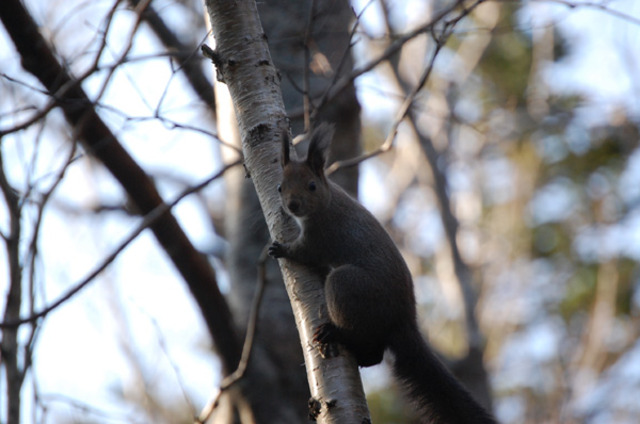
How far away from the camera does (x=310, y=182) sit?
13.0 ft

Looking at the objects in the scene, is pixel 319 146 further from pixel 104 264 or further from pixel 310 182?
pixel 104 264

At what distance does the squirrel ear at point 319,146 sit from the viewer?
12.2 feet

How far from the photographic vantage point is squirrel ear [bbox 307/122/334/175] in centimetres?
371

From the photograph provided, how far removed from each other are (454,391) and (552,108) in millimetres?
7183

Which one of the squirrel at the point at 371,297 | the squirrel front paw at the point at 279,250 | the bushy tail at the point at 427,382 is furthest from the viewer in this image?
the bushy tail at the point at 427,382

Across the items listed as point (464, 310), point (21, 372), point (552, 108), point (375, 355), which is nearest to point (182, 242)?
point (21, 372)

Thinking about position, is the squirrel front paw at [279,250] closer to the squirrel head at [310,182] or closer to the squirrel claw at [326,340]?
the squirrel claw at [326,340]

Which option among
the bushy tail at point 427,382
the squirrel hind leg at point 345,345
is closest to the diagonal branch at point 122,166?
the squirrel hind leg at point 345,345

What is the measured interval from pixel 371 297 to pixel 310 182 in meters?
0.80

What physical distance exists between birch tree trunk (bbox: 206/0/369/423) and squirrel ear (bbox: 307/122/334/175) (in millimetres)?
519

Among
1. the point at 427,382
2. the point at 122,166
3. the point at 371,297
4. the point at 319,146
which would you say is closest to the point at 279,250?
the point at 371,297

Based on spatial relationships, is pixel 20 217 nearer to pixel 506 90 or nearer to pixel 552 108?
pixel 552 108

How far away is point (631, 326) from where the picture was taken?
513 inches

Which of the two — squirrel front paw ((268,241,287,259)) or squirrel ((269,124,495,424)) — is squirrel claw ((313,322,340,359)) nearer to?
squirrel ((269,124,495,424))
